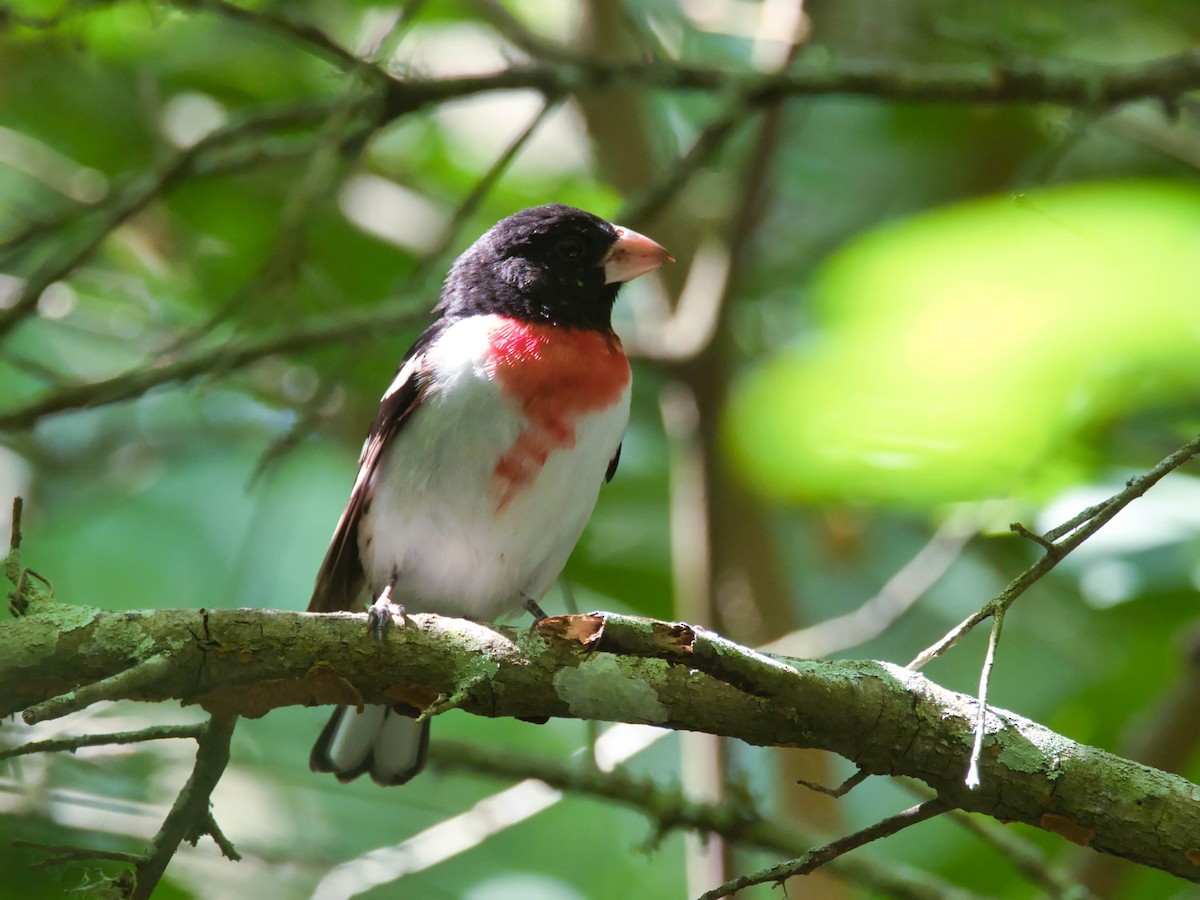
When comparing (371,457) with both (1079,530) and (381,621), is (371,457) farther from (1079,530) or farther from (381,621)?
(1079,530)

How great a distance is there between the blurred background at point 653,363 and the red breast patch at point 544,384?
1.70 feet

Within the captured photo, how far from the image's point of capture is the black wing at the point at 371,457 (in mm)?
4234

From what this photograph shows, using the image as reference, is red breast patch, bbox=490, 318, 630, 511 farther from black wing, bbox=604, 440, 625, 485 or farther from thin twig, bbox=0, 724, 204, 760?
thin twig, bbox=0, 724, 204, 760

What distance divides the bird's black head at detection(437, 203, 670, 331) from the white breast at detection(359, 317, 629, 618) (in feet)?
0.93

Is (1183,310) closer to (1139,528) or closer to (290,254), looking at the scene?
(1139,528)

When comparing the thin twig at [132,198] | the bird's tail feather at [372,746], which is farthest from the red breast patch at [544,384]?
the thin twig at [132,198]

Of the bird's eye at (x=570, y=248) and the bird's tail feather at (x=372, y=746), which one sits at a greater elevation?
the bird's eye at (x=570, y=248)

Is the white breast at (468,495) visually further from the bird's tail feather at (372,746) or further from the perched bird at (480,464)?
the bird's tail feather at (372,746)

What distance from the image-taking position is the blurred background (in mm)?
3863

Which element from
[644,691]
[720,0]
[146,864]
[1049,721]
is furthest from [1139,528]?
[720,0]

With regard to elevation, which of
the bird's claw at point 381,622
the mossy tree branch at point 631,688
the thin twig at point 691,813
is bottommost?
the mossy tree branch at point 631,688

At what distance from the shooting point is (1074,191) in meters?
4.42

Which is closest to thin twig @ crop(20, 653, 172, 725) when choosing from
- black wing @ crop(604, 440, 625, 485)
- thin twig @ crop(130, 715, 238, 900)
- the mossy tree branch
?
the mossy tree branch

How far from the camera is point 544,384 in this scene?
4172mm
